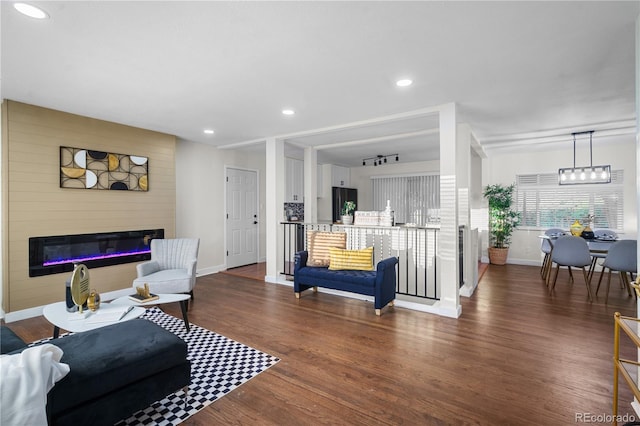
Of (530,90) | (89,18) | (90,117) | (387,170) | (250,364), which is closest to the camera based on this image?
(89,18)

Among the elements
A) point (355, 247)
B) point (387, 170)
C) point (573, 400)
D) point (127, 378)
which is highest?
point (387, 170)

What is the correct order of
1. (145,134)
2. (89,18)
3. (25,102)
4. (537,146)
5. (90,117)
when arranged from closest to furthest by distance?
(89,18), (25,102), (90,117), (145,134), (537,146)

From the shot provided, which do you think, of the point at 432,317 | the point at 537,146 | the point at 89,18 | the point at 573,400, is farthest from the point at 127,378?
the point at 537,146

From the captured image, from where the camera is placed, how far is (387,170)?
8.64 m

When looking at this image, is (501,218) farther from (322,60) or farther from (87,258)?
(87,258)

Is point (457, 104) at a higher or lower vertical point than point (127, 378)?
higher

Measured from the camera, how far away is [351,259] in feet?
13.6

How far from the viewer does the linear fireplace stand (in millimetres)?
3822

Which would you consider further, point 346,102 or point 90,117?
point 90,117

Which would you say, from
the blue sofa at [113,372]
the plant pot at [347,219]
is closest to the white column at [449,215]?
the plant pot at [347,219]

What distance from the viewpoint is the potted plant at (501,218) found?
275 inches

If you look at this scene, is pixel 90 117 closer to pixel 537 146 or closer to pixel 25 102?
pixel 25 102

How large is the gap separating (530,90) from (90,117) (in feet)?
18.2

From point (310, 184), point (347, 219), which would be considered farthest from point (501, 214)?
point (310, 184)
